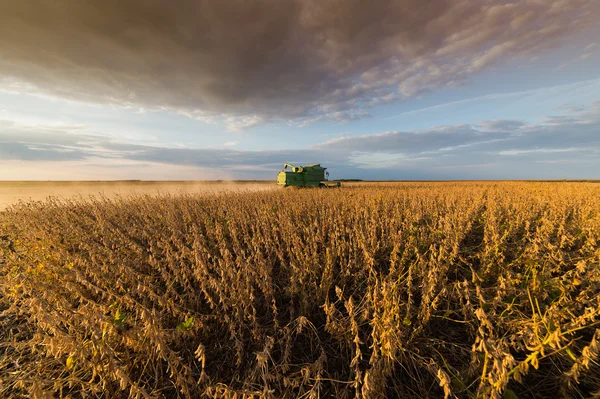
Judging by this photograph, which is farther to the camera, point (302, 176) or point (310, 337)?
point (302, 176)

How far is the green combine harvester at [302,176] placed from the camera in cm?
2077

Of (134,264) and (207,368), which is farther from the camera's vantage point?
(134,264)

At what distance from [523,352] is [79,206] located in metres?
12.7

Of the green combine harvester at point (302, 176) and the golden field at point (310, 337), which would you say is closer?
the golden field at point (310, 337)

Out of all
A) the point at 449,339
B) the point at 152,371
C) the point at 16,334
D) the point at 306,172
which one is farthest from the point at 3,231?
the point at 306,172

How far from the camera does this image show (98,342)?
1648 mm

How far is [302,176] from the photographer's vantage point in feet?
71.1

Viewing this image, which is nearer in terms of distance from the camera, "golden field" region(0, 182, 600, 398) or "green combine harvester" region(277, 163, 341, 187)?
"golden field" region(0, 182, 600, 398)

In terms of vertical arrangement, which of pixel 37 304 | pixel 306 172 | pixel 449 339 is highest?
pixel 306 172

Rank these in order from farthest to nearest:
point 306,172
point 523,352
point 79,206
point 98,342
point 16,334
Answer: point 306,172, point 79,206, point 16,334, point 523,352, point 98,342

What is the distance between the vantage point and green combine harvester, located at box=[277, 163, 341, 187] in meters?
20.8

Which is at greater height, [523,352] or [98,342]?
[98,342]

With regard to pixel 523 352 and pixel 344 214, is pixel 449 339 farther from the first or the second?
pixel 344 214

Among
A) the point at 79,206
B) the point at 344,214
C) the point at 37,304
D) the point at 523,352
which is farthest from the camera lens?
the point at 79,206
